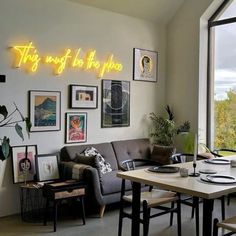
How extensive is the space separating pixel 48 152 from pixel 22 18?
6.13 feet

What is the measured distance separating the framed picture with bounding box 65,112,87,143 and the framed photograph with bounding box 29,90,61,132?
170 millimetres

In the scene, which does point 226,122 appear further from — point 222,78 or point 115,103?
point 115,103

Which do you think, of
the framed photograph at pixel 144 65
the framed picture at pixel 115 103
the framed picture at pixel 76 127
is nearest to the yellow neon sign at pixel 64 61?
the framed picture at pixel 115 103

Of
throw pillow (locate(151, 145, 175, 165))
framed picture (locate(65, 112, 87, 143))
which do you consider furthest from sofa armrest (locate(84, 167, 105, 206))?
throw pillow (locate(151, 145, 175, 165))

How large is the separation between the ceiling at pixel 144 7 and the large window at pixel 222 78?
30.0 inches

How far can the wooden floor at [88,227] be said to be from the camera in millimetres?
4027

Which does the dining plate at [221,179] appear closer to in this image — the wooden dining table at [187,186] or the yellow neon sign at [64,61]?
the wooden dining table at [187,186]

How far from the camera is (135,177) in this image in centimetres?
311

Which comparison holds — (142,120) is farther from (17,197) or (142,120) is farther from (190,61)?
(17,197)

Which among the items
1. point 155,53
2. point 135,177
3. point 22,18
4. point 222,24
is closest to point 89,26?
point 22,18

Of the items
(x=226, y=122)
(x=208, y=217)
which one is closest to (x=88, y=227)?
(x=208, y=217)

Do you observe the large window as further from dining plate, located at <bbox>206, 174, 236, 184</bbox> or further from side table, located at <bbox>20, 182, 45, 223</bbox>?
side table, located at <bbox>20, 182, 45, 223</bbox>

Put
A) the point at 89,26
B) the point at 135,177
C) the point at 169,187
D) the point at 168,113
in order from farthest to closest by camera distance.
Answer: the point at 168,113
the point at 89,26
the point at 135,177
the point at 169,187

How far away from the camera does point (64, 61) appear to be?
16.6 feet
